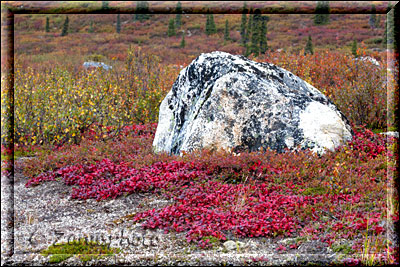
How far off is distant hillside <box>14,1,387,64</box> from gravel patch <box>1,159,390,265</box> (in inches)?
1093

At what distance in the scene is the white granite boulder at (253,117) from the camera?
833cm

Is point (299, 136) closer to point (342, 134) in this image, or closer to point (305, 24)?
point (342, 134)

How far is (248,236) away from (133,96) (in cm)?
915

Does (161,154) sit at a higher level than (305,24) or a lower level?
lower

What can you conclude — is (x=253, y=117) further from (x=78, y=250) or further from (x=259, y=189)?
(x=78, y=250)

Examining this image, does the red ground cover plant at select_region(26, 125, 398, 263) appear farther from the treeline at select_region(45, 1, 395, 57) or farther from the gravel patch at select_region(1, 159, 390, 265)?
the treeline at select_region(45, 1, 395, 57)

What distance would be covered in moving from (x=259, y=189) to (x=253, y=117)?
197 cm

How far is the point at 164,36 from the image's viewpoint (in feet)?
171

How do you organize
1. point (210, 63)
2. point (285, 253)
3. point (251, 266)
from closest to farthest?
point (251, 266) < point (285, 253) < point (210, 63)

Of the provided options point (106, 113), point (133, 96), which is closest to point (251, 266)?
point (106, 113)

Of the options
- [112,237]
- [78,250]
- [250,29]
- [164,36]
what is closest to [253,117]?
[112,237]

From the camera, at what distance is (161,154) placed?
8.66 meters

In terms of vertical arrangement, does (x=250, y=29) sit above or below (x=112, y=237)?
above

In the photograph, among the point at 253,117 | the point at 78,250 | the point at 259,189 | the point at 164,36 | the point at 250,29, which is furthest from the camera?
the point at 164,36
